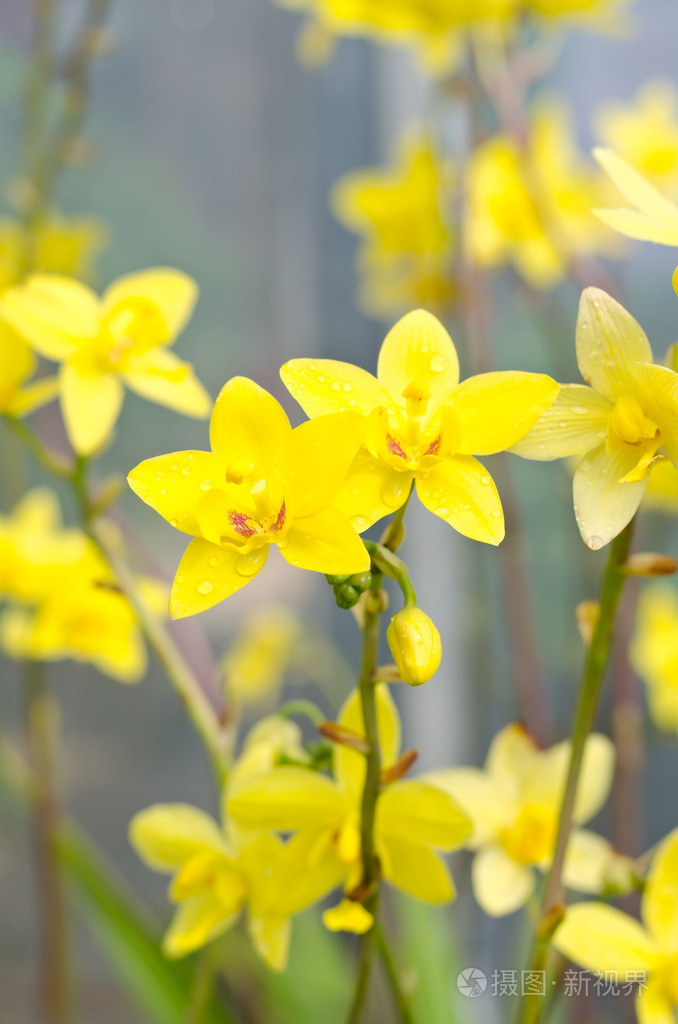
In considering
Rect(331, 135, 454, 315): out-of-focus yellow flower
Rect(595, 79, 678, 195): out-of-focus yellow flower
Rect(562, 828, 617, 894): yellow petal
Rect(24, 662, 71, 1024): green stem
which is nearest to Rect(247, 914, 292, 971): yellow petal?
Rect(562, 828, 617, 894): yellow petal

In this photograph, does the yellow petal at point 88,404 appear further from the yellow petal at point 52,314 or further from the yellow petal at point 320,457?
the yellow petal at point 320,457

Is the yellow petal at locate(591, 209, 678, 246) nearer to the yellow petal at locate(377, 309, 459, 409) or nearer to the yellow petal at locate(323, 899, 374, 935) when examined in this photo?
the yellow petal at locate(377, 309, 459, 409)

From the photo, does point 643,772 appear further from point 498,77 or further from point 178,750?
point 498,77

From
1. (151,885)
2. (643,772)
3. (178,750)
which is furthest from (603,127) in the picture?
(151,885)

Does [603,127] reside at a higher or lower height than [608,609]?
higher

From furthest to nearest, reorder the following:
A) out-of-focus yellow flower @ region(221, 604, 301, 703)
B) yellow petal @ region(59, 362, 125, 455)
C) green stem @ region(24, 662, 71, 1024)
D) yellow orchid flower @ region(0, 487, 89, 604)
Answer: out-of-focus yellow flower @ region(221, 604, 301, 703), green stem @ region(24, 662, 71, 1024), yellow orchid flower @ region(0, 487, 89, 604), yellow petal @ region(59, 362, 125, 455)

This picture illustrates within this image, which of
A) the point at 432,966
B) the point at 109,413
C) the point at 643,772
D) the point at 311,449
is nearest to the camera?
the point at 311,449

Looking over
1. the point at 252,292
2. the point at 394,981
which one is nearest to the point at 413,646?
the point at 394,981
